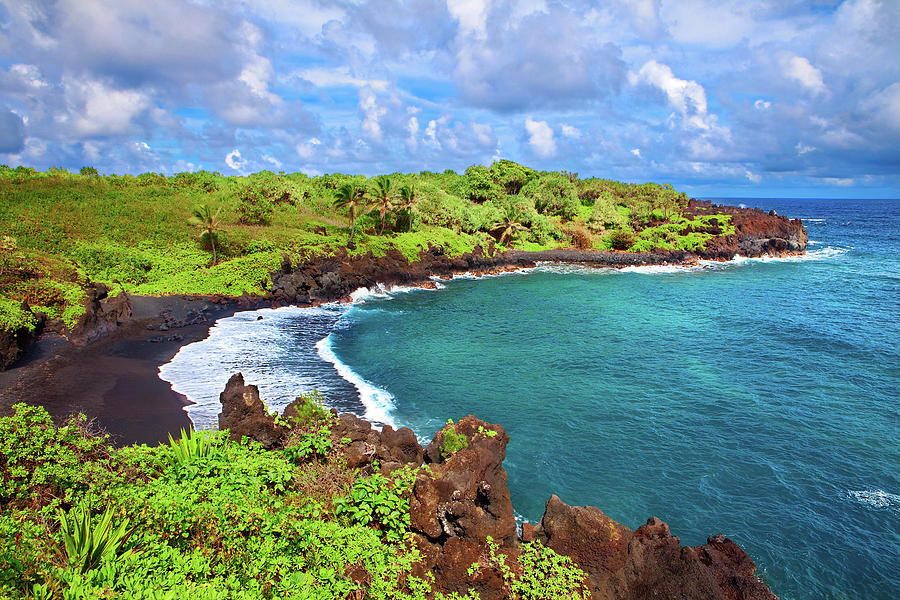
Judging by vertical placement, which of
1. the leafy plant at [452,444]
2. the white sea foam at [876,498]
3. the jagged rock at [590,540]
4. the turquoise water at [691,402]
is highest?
the leafy plant at [452,444]

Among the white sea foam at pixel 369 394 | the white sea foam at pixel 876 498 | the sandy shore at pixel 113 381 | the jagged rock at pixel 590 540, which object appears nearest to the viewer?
the jagged rock at pixel 590 540

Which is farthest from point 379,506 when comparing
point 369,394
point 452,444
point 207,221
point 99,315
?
point 207,221

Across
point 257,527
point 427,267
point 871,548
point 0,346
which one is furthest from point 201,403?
point 427,267

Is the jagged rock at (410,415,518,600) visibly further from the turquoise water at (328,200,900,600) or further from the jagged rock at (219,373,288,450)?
the jagged rock at (219,373,288,450)

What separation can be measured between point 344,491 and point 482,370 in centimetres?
1923

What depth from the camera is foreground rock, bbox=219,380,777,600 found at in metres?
12.1

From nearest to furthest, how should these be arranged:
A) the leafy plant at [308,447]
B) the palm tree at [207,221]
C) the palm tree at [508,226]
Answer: the leafy plant at [308,447] → the palm tree at [207,221] → the palm tree at [508,226]

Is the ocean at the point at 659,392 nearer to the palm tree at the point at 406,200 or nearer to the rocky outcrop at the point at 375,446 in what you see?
the rocky outcrop at the point at 375,446

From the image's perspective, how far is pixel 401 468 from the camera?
15422mm

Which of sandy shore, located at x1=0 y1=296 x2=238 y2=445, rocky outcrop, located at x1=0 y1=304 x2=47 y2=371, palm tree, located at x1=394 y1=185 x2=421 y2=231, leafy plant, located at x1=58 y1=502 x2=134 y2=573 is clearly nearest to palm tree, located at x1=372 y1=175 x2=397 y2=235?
palm tree, located at x1=394 y1=185 x2=421 y2=231

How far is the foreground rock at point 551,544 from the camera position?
12125mm

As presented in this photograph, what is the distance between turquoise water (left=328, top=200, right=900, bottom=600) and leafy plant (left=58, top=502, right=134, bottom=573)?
13677 millimetres

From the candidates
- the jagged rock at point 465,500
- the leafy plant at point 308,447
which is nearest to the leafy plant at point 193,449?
the leafy plant at point 308,447

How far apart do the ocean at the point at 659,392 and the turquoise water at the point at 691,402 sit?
10cm
